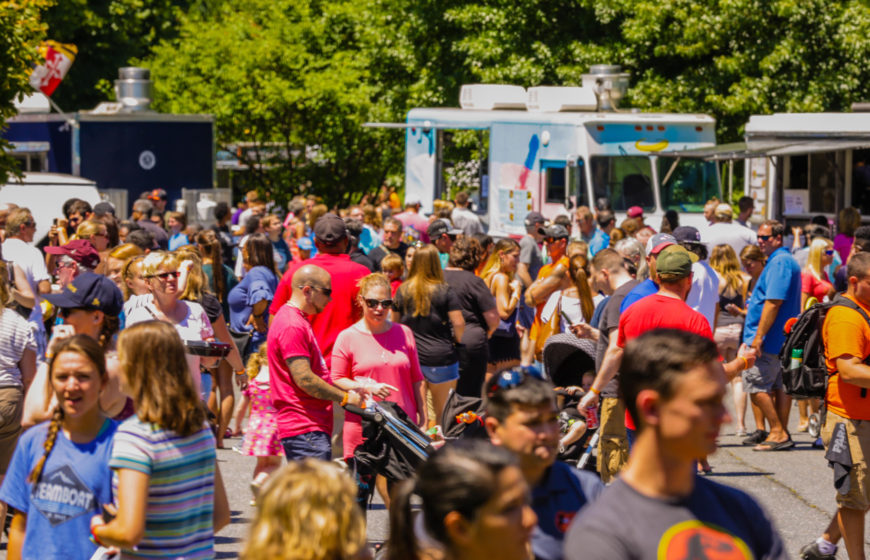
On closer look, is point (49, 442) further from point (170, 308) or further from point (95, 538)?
point (170, 308)

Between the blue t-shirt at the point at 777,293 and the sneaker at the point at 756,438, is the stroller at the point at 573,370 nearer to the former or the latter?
the blue t-shirt at the point at 777,293

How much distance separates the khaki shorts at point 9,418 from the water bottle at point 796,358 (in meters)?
4.46

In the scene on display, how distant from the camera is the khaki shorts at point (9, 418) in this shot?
694cm

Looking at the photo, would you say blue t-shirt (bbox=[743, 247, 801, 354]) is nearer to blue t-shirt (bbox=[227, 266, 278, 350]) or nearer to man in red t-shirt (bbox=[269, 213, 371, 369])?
man in red t-shirt (bbox=[269, 213, 371, 369])

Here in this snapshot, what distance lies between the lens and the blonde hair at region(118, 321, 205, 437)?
421 cm

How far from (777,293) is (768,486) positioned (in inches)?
73.8

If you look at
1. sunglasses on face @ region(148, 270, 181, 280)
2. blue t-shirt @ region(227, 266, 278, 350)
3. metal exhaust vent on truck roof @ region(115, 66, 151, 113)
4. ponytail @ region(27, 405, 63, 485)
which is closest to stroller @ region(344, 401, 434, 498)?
sunglasses on face @ region(148, 270, 181, 280)

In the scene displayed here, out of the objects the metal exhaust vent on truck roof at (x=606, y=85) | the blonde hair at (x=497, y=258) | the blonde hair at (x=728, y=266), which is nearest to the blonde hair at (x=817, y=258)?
the blonde hair at (x=728, y=266)

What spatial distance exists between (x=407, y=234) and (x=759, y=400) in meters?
6.17

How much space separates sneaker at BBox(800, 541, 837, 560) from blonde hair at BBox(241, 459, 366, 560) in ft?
16.5

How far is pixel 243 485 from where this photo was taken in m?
9.53

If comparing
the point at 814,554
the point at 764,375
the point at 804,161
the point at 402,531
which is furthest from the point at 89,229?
the point at 804,161

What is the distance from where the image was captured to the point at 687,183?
19.5 m

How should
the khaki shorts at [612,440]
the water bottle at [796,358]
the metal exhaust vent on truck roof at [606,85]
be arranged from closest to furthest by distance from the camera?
1. the water bottle at [796,358]
2. the khaki shorts at [612,440]
3. the metal exhaust vent on truck roof at [606,85]
